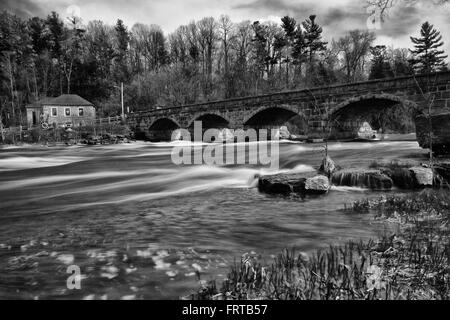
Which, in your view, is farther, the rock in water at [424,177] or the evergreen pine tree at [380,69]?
the evergreen pine tree at [380,69]

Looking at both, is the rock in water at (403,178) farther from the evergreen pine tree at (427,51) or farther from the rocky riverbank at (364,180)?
the evergreen pine tree at (427,51)

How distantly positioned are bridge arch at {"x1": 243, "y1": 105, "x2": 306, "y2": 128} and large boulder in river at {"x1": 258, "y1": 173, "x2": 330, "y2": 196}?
20776mm

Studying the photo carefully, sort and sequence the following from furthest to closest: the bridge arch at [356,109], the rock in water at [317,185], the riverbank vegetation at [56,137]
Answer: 1. the riverbank vegetation at [56,137]
2. the bridge arch at [356,109]
3. the rock in water at [317,185]

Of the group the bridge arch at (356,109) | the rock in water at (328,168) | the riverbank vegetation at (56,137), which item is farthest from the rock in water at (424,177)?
the riverbank vegetation at (56,137)

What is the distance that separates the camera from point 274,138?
1399 inches

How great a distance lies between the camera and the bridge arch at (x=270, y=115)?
29513 millimetres

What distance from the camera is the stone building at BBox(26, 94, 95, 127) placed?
54.1m

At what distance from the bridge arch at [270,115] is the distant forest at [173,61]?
1764 centimetres

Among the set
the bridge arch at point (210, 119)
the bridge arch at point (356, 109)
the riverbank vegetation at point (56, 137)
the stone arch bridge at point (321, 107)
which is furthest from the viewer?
the bridge arch at point (210, 119)

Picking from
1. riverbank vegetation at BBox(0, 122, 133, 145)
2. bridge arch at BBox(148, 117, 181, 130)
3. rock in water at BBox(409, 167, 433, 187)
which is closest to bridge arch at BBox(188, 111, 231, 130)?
bridge arch at BBox(148, 117, 181, 130)

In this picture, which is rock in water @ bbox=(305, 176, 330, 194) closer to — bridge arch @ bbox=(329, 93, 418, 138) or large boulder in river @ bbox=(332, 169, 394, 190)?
large boulder in river @ bbox=(332, 169, 394, 190)

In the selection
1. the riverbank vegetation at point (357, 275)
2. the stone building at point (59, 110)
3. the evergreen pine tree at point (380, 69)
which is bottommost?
the riverbank vegetation at point (357, 275)

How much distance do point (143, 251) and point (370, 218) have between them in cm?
387

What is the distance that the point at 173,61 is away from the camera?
223ft
